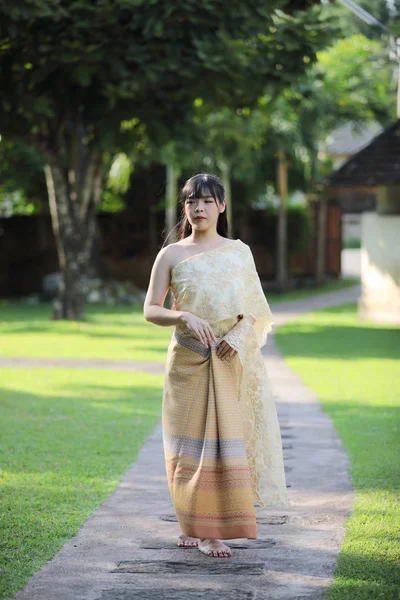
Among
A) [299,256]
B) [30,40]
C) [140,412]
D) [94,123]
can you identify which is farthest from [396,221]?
[299,256]

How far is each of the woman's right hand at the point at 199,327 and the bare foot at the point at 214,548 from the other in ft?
3.32

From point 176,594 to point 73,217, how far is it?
575 inches

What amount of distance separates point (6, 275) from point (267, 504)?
77.9 feet

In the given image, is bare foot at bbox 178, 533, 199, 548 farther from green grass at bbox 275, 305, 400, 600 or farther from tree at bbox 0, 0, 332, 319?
tree at bbox 0, 0, 332, 319

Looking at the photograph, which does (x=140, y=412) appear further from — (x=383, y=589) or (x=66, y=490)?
(x=383, y=589)

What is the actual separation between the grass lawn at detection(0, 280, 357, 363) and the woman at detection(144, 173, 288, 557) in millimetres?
8256

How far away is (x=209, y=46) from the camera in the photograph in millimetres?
13258

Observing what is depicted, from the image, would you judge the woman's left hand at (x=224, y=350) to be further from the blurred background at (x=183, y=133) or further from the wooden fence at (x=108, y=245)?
the wooden fence at (x=108, y=245)

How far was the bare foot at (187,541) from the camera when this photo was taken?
16.6ft

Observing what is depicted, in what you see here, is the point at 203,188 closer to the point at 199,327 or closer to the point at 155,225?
the point at 199,327

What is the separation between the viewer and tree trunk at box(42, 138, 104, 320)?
18234 mm

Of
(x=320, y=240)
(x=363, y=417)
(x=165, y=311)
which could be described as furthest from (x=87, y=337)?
(x=320, y=240)

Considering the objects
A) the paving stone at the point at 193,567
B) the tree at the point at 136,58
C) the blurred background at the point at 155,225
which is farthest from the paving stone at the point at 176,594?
the tree at the point at 136,58

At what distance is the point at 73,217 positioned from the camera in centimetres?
1842
